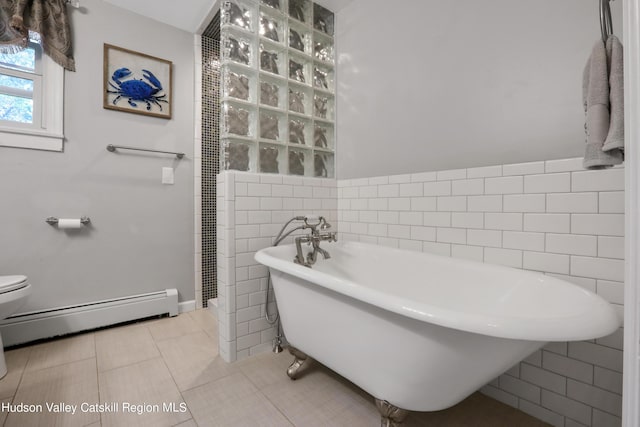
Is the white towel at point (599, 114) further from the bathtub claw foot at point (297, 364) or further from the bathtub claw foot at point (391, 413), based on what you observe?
the bathtub claw foot at point (297, 364)

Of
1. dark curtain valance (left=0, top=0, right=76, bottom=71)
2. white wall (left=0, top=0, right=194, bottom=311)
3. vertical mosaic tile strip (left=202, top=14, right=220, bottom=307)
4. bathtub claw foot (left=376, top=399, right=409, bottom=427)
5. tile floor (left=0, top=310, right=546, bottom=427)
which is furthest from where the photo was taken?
vertical mosaic tile strip (left=202, top=14, right=220, bottom=307)

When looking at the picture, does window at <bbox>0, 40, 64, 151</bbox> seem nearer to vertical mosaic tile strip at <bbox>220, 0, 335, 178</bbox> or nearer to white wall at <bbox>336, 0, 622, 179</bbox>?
vertical mosaic tile strip at <bbox>220, 0, 335, 178</bbox>

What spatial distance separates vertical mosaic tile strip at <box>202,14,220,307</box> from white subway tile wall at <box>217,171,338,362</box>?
34.4 inches

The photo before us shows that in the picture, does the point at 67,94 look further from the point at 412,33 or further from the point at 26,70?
the point at 412,33

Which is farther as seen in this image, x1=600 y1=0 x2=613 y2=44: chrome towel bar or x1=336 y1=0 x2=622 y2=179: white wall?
x1=336 y1=0 x2=622 y2=179: white wall

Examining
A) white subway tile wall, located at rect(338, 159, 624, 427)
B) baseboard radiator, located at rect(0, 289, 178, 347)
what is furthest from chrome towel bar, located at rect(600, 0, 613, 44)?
baseboard radiator, located at rect(0, 289, 178, 347)

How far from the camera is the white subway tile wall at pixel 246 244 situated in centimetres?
162

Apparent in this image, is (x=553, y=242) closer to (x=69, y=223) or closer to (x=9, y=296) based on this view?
(x=9, y=296)

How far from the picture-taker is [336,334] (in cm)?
113

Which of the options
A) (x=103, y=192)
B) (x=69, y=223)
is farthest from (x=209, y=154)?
(x=69, y=223)

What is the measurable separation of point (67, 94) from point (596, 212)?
10.0 ft

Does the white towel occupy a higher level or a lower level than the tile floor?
higher

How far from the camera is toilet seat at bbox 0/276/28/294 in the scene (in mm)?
1420

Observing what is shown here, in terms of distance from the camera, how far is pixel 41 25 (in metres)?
1.79
